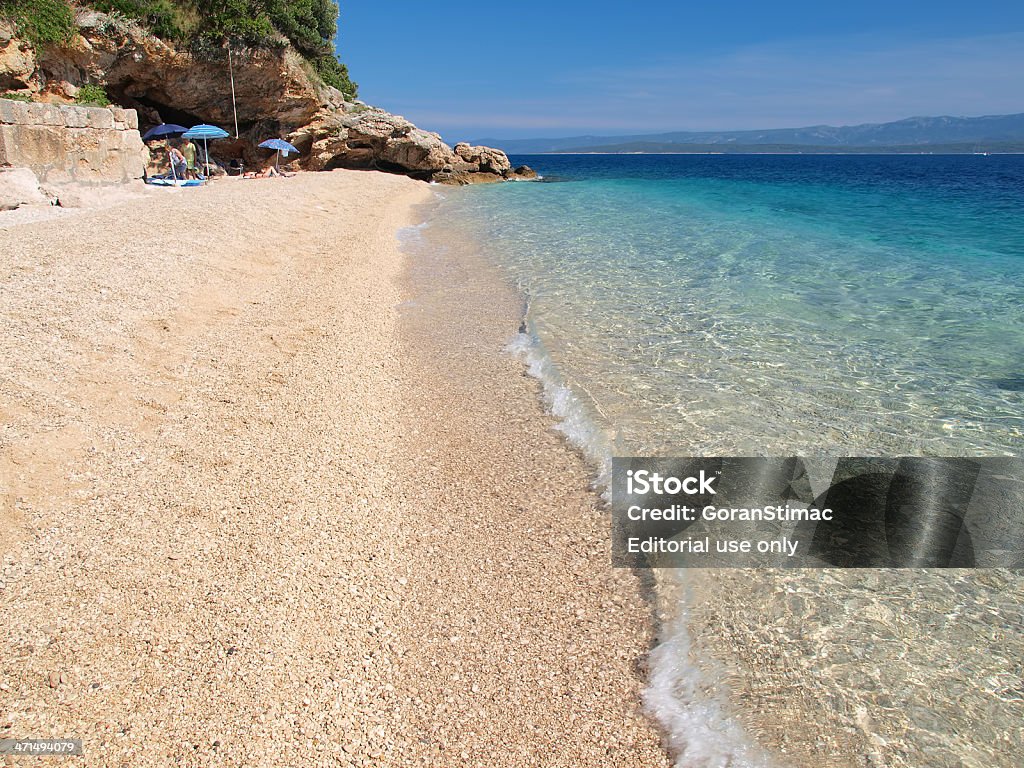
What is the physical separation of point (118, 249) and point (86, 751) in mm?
7706

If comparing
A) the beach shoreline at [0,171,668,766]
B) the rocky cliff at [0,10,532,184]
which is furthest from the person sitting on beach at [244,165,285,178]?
the beach shoreline at [0,171,668,766]

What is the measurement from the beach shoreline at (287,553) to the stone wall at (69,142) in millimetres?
8302

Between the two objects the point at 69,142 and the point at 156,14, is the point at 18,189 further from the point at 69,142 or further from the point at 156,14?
the point at 156,14

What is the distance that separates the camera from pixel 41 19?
18.5 meters

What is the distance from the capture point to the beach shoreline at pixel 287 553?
2.54 m

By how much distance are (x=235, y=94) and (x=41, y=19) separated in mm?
8756

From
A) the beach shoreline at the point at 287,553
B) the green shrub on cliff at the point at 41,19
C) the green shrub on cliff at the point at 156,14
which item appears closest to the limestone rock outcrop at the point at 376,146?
the green shrub on cliff at the point at 156,14

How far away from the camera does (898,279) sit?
36.2ft

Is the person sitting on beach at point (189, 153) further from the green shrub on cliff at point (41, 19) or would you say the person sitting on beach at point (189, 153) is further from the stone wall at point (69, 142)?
the stone wall at point (69, 142)

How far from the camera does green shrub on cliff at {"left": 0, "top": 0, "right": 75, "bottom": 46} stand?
17.8 meters

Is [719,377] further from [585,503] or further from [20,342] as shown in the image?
[20,342]

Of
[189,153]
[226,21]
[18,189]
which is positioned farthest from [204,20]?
[18,189]

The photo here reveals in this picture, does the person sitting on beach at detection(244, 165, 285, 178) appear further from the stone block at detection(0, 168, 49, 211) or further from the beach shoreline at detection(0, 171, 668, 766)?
the beach shoreline at detection(0, 171, 668, 766)

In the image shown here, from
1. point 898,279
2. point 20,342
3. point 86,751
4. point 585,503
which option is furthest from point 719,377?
point 898,279
